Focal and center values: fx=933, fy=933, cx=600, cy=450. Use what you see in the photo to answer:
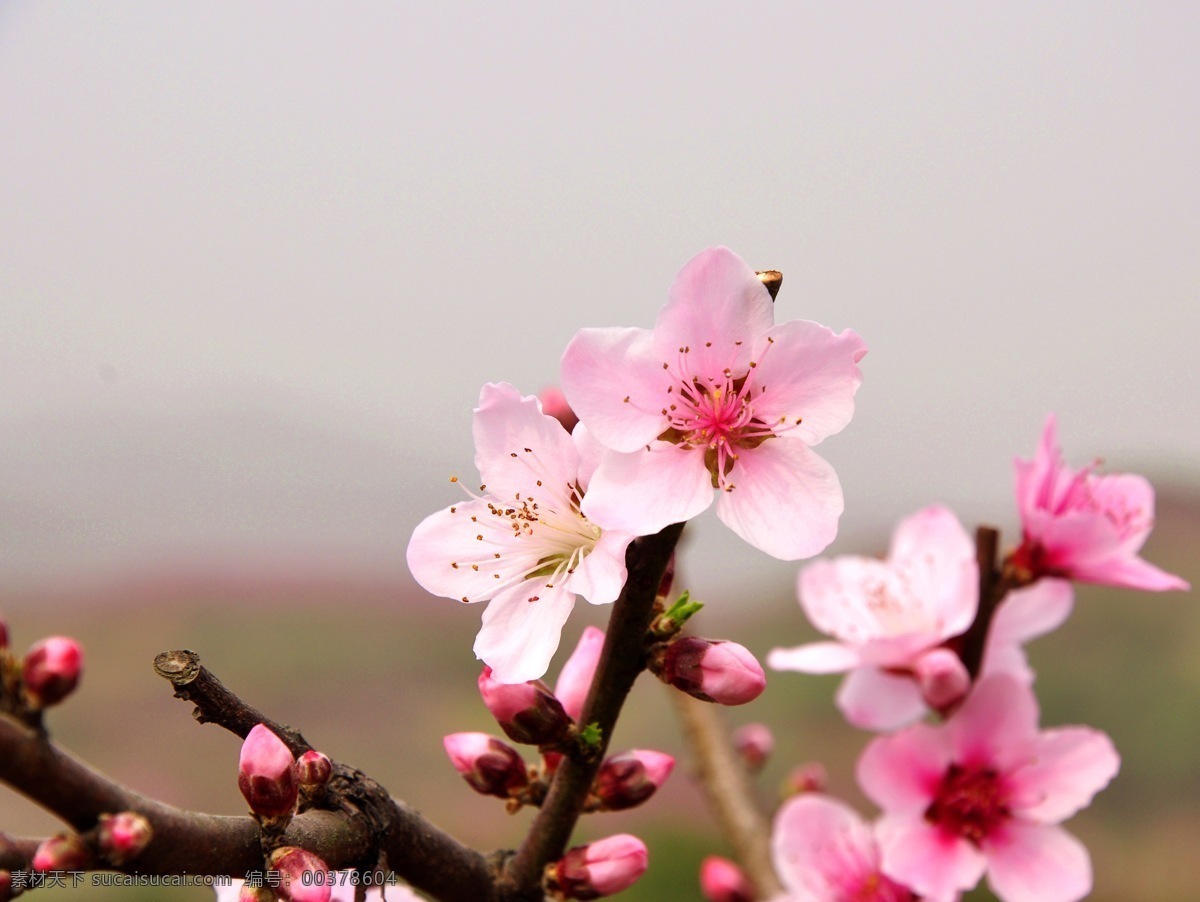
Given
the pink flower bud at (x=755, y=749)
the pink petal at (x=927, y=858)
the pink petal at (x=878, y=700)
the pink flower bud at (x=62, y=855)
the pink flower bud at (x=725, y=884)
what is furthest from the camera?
the pink flower bud at (x=755, y=749)

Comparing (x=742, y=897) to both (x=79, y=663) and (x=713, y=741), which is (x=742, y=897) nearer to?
(x=713, y=741)

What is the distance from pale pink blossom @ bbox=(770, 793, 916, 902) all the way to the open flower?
17.8 inches

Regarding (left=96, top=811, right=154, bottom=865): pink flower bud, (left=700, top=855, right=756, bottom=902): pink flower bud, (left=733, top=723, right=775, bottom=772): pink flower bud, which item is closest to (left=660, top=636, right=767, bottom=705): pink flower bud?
(left=96, top=811, right=154, bottom=865): pink flower bud

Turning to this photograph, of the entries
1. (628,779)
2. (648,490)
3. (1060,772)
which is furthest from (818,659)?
(648,490)

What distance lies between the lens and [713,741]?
1.25 meters

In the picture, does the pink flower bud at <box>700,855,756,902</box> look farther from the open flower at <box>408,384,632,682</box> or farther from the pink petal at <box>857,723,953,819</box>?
the open flower at <box>408,384,632,682</box>

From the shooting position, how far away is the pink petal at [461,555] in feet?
1.87

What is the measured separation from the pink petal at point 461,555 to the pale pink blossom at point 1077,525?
1.53 ft

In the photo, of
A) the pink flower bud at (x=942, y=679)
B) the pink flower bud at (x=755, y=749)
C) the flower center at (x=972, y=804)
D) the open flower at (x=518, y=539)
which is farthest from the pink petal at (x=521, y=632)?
the pink flower bud at (x=755, y=749)

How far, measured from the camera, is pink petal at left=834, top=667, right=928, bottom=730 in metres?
0.97

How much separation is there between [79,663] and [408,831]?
0.20 m

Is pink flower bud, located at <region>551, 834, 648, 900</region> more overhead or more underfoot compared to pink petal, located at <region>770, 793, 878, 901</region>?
more underfoot

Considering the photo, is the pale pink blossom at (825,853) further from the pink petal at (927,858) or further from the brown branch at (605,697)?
the brown branch at (605,697)

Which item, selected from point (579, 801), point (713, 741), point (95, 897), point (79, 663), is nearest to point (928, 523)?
point (713, 741)
